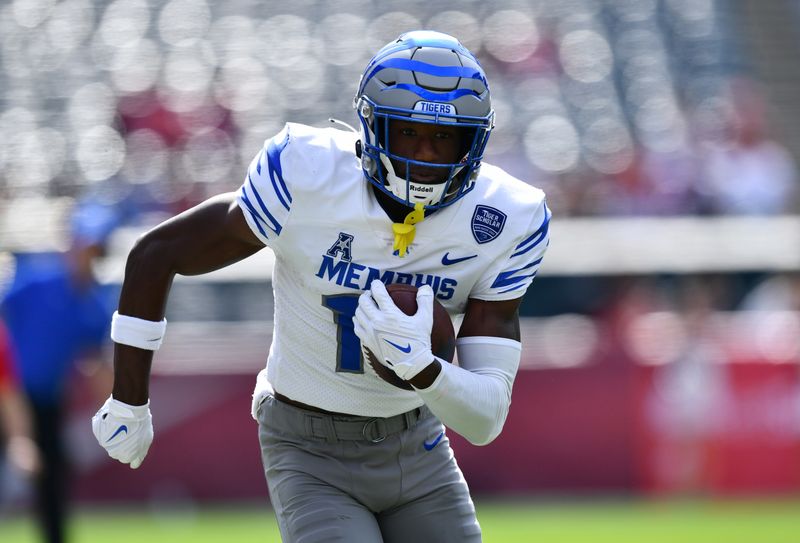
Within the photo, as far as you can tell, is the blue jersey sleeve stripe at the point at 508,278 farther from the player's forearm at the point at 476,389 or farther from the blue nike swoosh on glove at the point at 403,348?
the blue nike swoosh on glove at the point at 403,348

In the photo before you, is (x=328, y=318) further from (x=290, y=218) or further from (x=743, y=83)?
(x=743, y=83)

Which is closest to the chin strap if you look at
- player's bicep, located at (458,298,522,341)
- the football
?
the football

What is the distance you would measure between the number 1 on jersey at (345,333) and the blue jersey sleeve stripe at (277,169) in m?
0.27

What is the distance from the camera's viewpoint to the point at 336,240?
3350 mm

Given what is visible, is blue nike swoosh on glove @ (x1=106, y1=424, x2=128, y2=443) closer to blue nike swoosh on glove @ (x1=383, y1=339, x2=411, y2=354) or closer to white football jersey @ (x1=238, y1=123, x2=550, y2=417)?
white football jersey @ (x1=238, y1=123, x2=550, y2=417)

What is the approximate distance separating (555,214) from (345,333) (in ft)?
21.7

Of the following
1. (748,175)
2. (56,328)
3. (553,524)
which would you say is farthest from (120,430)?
(748,175)

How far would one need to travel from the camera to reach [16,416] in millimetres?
6418

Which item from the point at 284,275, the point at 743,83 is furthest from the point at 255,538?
the point at 743,83

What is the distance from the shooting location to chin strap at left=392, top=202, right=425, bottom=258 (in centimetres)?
332

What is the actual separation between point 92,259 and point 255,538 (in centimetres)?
202

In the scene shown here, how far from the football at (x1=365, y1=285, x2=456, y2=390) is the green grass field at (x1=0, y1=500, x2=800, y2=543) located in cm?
416

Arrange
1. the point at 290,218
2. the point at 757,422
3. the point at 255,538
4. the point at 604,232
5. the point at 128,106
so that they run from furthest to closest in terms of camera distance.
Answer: the point at 128,106, the point at 604,232, the point at 757,422, the point at 255,538, the point at 290,218

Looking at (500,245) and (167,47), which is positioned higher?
(500,245)
